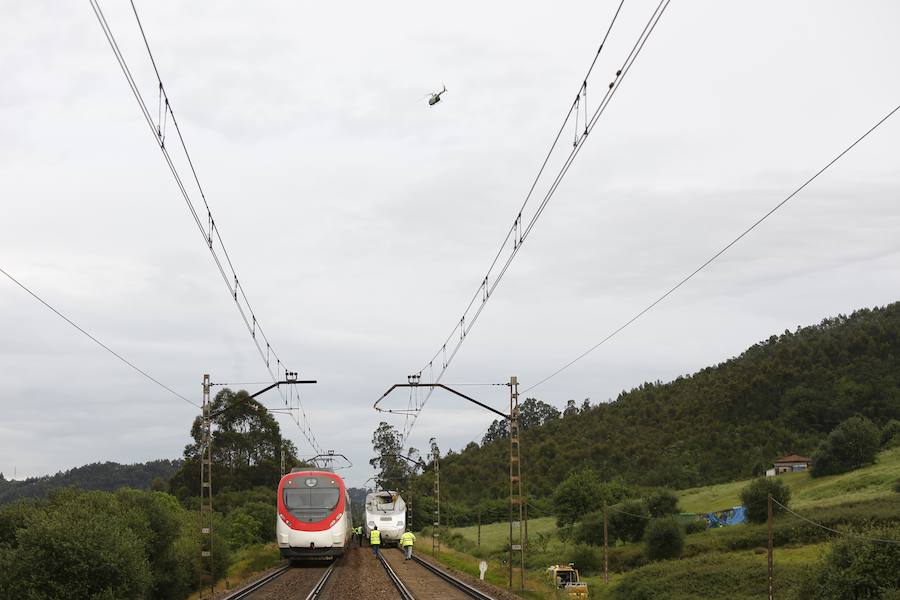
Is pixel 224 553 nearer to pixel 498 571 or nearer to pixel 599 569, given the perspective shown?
pixel 498 571

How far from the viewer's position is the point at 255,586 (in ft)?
101

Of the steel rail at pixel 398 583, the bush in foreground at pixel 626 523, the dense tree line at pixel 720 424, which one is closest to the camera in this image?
the steel rail at pixel 398 583

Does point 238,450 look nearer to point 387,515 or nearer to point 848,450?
point 387,515

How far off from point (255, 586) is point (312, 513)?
778 centimetres

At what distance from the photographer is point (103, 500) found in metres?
29.6

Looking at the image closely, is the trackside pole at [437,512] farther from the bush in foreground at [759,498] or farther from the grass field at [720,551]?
the bush in foreground at [759,498]

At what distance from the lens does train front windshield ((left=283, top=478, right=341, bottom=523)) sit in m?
38.6

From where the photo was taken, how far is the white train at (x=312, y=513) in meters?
38.6

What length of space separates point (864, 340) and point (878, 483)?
6264 cm

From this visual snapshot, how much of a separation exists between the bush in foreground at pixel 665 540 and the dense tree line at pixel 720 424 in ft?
154

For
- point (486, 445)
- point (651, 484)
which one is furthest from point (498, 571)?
point (486, 445)

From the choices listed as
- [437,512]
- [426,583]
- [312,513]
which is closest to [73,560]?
[426,583]

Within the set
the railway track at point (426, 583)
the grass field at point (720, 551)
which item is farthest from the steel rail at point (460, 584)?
the grass field at point (720, 551)

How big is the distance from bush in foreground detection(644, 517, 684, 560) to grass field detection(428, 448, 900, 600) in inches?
34.9
